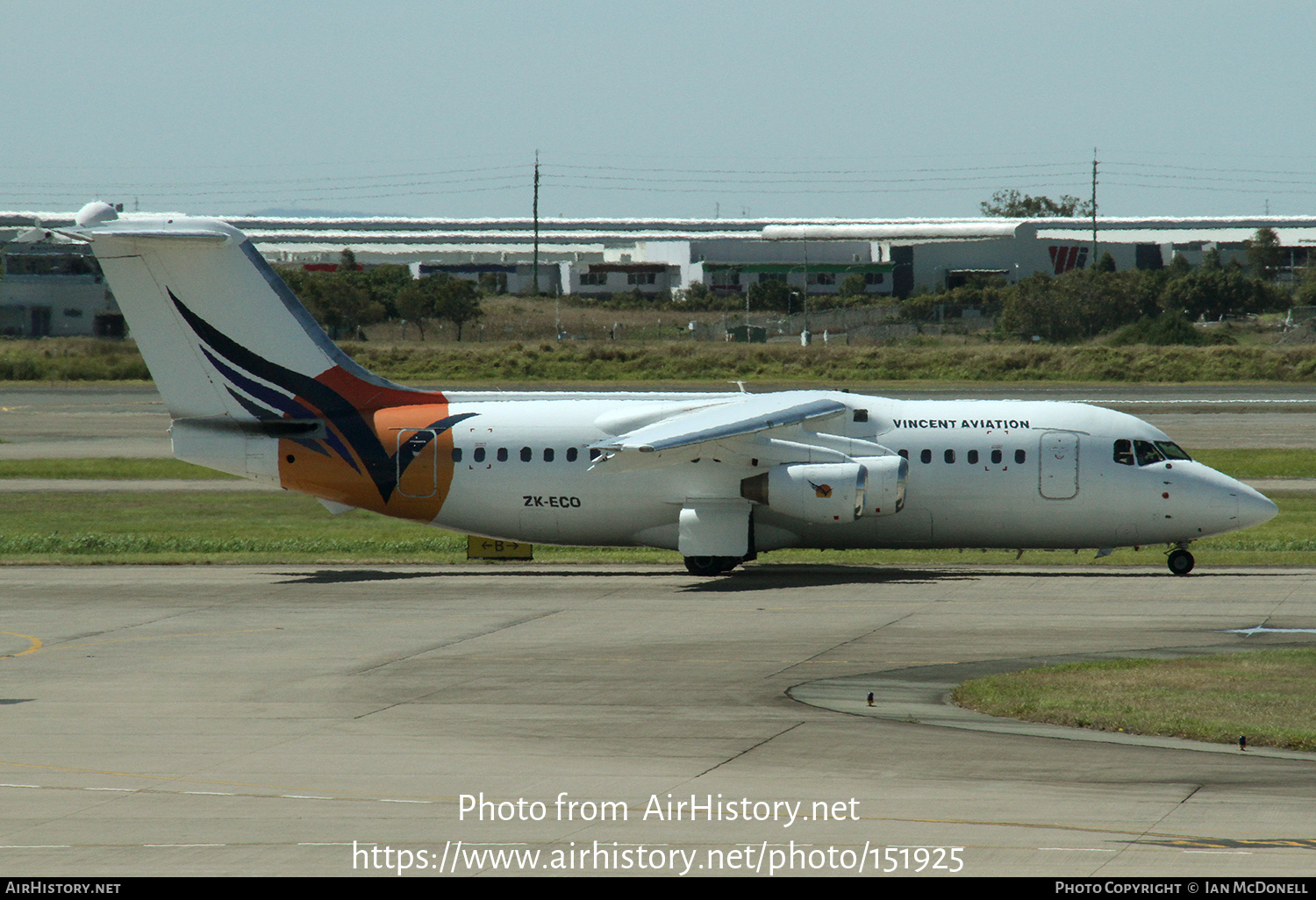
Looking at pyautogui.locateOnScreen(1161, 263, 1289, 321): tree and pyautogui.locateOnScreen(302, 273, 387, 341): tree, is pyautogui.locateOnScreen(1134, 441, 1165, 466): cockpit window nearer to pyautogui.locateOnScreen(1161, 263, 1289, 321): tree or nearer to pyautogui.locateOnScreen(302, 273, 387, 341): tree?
pyautogui.locateOnScreen(1161, 263, 1289, 321): tree

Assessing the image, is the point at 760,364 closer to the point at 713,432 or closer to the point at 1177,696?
the point at 713,432

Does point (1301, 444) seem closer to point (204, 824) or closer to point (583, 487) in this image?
point (583, 487)

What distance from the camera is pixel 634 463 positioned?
28875mm

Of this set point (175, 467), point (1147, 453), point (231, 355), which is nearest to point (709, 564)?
point (1147, 453)

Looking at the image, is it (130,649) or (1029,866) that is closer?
(1029,866)

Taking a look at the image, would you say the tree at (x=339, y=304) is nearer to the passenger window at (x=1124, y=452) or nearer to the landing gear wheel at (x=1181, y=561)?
the passenger window at (x=1124, y=452)

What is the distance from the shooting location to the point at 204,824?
12.9 m

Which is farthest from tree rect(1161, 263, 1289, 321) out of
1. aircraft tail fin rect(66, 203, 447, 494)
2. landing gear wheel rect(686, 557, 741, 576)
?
aircraft tail fin rect(66, 203, 447, 494)

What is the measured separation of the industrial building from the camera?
428 feet

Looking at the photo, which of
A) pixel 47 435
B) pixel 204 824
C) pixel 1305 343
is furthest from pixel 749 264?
pixel 204 824

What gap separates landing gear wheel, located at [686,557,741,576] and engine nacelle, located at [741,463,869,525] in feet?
5.37

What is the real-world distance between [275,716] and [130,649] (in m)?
6.11

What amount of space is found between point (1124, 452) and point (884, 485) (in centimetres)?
536
